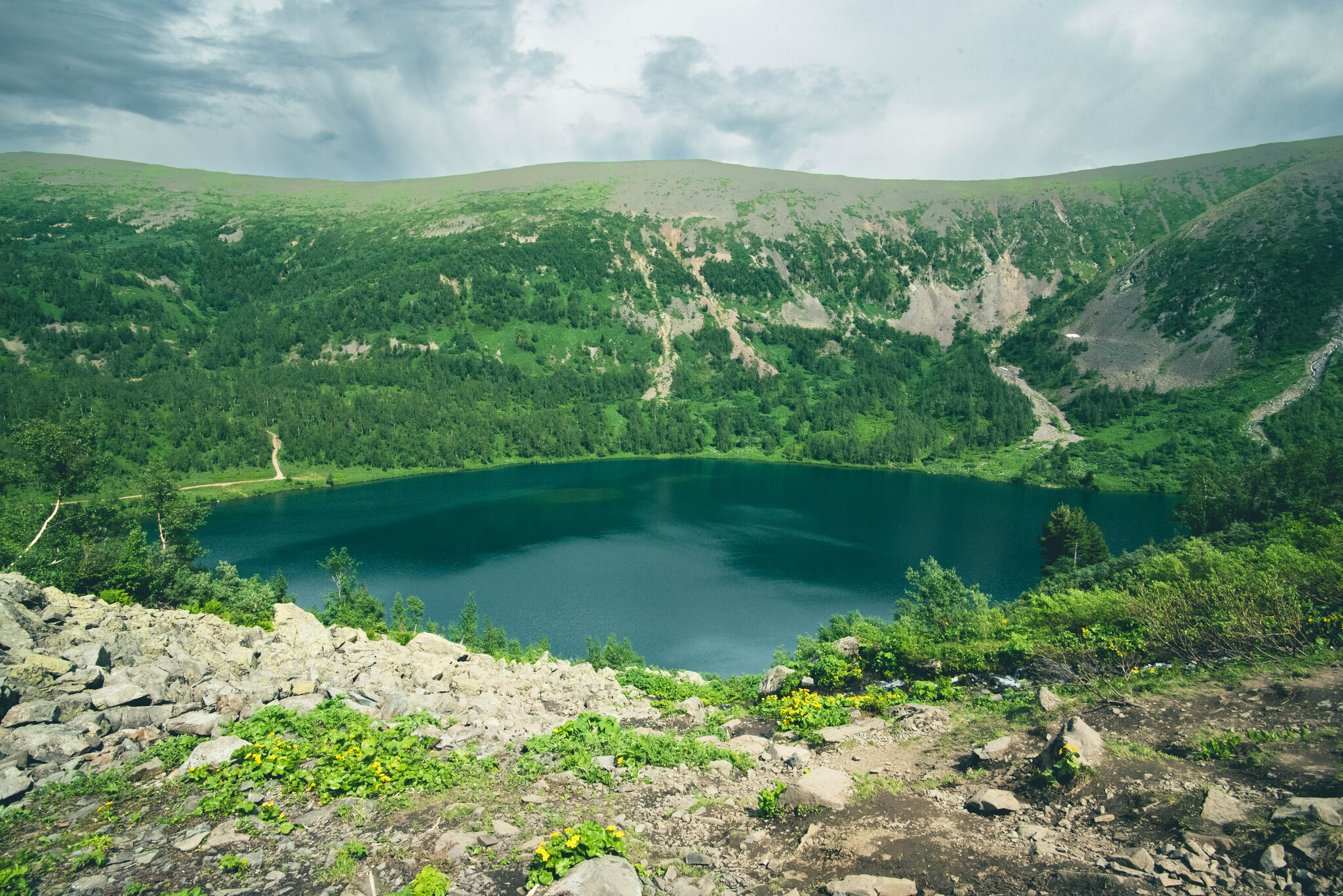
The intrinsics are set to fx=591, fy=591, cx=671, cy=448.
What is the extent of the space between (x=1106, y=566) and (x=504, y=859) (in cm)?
5556

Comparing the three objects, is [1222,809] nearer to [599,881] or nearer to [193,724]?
[599,881]

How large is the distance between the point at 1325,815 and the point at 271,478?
162 metres

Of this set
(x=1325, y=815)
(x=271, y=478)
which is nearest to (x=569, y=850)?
(x=1325, y=815)

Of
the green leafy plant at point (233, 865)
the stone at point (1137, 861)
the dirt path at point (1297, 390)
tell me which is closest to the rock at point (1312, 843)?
the stone at point (1137, 861)

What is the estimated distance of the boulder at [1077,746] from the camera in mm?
12547

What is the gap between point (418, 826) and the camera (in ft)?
38.7

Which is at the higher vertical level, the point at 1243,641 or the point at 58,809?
the point at 1243,641

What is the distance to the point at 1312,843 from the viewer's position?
28.0ft

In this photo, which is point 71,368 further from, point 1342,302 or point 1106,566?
point 1342,302

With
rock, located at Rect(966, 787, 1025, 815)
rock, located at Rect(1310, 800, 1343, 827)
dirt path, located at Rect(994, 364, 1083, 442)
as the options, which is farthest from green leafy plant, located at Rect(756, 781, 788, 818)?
dirt path, located at Rect(994, 364, 1083, 442)

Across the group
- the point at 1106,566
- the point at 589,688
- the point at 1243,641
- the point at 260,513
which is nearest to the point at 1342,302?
the point at 1106,566

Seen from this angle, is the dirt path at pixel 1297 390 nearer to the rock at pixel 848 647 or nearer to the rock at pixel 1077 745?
the rock at pixel 848 647

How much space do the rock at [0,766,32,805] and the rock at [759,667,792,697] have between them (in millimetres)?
20710

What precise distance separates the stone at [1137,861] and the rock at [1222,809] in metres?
1.81
